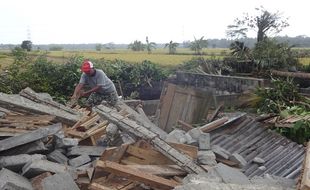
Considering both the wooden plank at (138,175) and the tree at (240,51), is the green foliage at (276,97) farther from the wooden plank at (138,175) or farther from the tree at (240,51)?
the tree at (240,51)

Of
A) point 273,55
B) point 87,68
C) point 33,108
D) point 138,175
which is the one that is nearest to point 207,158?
point 138,175

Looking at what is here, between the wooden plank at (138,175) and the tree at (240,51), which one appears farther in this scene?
the tree at (240,51)

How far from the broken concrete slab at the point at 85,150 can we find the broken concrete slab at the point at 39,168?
790mm

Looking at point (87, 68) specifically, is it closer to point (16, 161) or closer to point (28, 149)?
point (28, 149)

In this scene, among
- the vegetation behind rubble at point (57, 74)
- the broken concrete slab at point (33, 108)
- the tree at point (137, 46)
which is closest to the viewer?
the broken concrete slab at point (33, 108)

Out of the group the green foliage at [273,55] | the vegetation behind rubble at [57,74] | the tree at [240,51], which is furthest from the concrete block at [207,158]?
the tree at [240,51]

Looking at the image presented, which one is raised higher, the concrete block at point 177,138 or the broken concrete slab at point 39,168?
Result: the broken concrete slab at point 39,168

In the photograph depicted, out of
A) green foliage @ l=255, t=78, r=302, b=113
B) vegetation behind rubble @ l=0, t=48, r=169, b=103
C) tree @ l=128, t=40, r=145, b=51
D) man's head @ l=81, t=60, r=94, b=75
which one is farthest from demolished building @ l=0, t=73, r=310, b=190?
tree @ l=128, t=40, r=145, b=51

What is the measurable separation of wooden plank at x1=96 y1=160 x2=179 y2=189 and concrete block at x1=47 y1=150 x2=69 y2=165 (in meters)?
1.13

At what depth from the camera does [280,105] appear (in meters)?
9.88

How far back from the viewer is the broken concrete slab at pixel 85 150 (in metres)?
5.80

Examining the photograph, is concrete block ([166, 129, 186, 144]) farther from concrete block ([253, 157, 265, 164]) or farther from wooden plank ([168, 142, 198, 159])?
concrete block ([253, 157, 265, 164])

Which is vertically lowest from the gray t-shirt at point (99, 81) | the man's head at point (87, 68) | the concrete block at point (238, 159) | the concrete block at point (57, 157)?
the concrete block at point (238, 159)

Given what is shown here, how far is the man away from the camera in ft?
29.2
